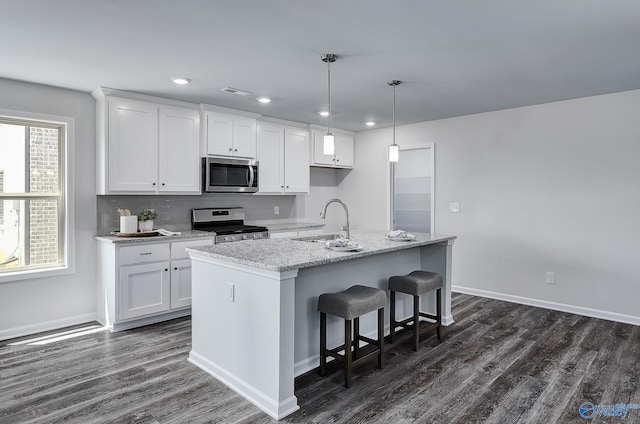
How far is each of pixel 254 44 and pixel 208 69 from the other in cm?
71

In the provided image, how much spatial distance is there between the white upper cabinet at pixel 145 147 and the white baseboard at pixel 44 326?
1270mm

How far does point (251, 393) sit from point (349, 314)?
788mm

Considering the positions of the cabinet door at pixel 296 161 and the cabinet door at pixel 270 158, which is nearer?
the cabinet door at pixel 270 158

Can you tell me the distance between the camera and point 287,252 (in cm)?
278

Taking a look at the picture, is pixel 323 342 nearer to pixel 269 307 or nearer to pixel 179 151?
pixel 269 307

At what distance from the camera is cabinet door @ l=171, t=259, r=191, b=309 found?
410cm

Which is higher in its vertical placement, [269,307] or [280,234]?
[280,234]

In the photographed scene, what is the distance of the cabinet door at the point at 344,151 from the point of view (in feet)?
20.4

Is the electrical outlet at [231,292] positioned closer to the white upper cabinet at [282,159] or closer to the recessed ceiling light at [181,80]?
the recessed ceiling light at [181,80]

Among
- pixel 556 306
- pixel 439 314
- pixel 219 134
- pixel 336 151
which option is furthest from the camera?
pixel 336 151

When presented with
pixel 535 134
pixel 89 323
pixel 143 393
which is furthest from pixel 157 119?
pixel 535 134

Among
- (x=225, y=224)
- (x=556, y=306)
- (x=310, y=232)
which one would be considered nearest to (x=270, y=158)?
(x=225, y=224)

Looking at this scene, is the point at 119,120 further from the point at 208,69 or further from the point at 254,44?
the point at 254,44

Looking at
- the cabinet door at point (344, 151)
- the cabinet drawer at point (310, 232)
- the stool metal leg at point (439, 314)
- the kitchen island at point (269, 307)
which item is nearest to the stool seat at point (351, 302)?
the kitchen island at point (269, 307)
